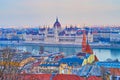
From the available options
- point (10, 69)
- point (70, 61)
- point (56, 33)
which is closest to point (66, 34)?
point (56, 33)

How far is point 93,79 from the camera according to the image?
23.4ft

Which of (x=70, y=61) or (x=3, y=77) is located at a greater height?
(x=3, y=77)

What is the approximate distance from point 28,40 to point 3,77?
96.8ft

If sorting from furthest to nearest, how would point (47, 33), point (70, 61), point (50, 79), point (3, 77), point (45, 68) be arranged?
point (47, 33), point (70, 61), point (45, 68), point (50, 79), point (3, 77)

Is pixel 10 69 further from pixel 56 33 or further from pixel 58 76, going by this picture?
pixel 56 33

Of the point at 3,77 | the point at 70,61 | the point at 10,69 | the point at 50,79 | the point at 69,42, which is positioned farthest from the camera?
the point at 69,42

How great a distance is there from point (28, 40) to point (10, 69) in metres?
29.2

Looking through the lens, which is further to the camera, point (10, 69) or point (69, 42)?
point (69, 42)

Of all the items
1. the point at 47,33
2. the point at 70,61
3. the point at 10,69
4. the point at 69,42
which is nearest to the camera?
the point at 10,69

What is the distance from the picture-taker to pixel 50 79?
273 inches

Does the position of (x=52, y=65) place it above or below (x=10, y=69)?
below

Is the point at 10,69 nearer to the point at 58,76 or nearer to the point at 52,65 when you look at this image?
the point at 58,76

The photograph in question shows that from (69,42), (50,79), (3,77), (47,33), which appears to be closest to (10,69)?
(3,77)

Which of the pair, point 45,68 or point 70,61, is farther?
point 70,61
